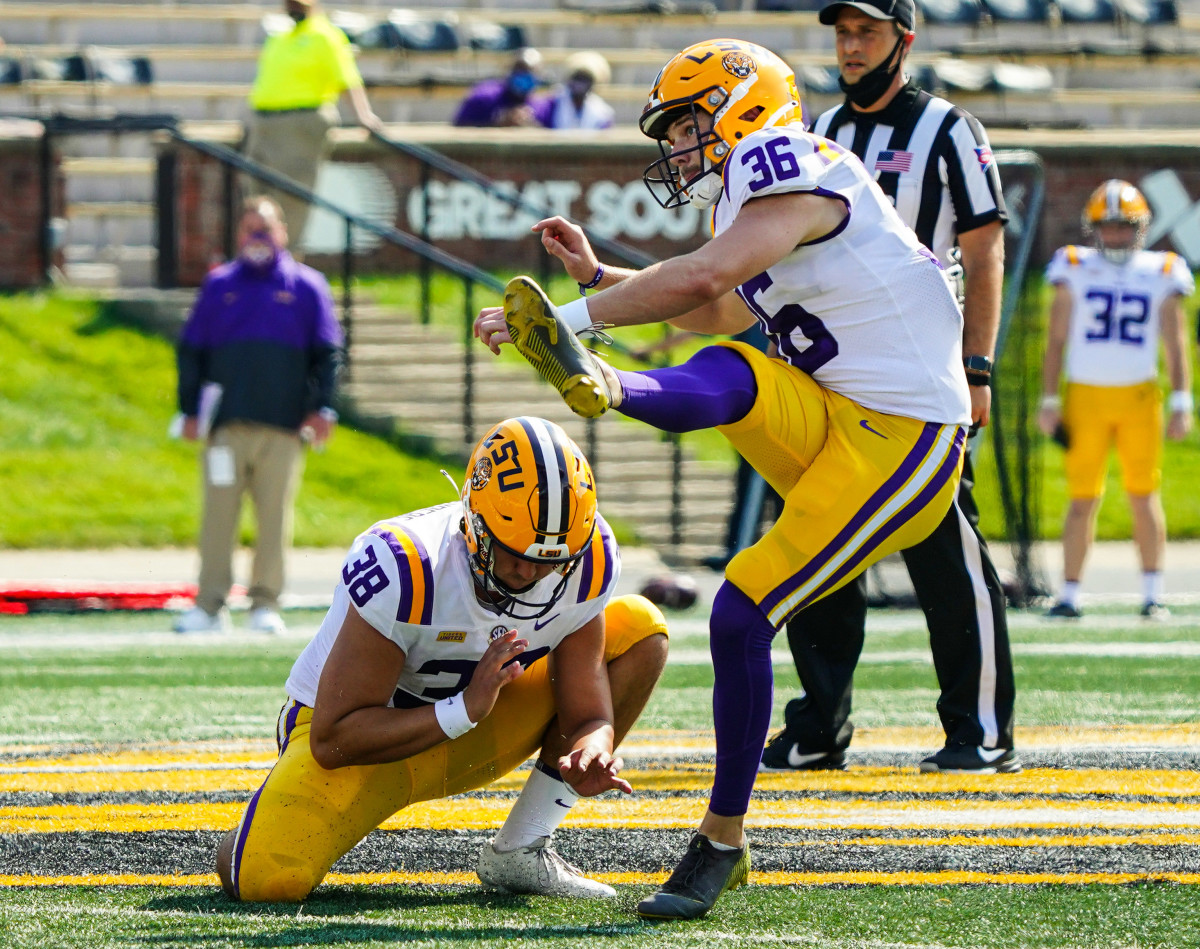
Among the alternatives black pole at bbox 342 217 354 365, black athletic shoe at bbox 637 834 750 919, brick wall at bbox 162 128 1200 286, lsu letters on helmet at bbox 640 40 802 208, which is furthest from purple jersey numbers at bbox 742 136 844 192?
brick wall at bbox 162 128 1200 286

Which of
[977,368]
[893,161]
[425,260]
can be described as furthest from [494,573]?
[425,260]

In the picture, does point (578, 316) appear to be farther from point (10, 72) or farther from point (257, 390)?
point (10, 72)

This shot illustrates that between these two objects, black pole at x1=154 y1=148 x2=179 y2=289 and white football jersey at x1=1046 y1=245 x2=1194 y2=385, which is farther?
black pole at x1=154 y1=148 x2=179 y2=289

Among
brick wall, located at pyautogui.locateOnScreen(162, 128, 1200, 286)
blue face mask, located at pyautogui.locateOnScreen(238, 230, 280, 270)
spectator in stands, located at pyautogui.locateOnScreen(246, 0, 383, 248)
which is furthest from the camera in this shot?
brick wall, located at pyautogui.locateOnScreen(162, 128, 1200, 286)

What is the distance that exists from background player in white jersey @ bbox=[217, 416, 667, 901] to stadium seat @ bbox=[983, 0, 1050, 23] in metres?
18.0

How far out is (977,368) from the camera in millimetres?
5488

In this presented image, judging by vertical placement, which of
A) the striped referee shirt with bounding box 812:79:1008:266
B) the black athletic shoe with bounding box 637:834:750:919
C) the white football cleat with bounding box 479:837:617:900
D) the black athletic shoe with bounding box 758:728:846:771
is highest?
the striped referee shirt with bounding box 812:79:1008:266

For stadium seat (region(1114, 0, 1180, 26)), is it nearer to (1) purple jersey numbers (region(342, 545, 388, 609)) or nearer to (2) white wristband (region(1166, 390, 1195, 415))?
(2) white wristband (region(1166, 390, 1195, 415))

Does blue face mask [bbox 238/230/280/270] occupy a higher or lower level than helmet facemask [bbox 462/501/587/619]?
higher

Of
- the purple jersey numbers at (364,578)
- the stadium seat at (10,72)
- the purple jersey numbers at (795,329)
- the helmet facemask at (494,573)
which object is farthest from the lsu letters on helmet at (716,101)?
the stadium seat at (10,72)

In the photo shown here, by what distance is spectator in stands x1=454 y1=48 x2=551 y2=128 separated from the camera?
16.2 metres

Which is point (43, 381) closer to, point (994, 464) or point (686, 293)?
point (994, 464)

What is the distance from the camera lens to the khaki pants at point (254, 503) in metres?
9.47

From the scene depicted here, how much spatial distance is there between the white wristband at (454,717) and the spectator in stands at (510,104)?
1272 centimetres
